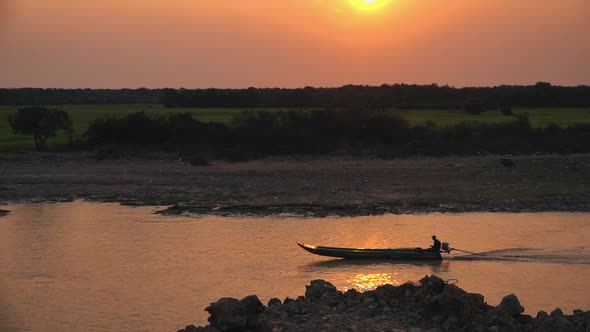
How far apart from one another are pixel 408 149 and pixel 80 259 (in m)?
23.8

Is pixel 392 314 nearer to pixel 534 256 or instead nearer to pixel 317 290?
pixel 317 290

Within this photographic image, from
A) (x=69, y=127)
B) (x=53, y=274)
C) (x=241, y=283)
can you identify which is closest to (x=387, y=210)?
(x=241, y=283)

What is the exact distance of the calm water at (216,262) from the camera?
49.8 feet

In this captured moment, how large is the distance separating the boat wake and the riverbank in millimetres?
6148

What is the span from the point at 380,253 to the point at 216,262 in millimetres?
3950

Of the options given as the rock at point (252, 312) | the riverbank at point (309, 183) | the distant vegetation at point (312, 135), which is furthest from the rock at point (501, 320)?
the distant vegetation at point (312, 135)

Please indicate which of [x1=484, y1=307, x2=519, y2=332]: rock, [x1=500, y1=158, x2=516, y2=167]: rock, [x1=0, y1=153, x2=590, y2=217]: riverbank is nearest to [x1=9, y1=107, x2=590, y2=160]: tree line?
[x1=0, y1=153, x2=590, y2=217]: riverbank

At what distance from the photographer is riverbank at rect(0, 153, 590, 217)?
2655cm

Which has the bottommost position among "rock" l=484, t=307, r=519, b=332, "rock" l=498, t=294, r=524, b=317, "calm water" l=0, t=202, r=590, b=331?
"calm water" l=0, t=202, r=590, b=331

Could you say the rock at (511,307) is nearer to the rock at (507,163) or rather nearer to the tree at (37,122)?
the rock at (507,163)

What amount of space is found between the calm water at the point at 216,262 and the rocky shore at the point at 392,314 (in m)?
2.39

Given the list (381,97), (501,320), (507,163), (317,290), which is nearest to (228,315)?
(317,290)

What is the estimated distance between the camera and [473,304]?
12.1 meters

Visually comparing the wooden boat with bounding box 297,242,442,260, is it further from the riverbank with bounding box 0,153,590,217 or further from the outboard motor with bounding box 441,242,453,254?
the riverbank with bounding box 0,153,590,217
